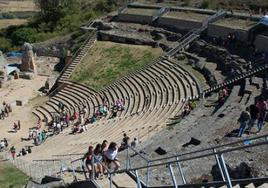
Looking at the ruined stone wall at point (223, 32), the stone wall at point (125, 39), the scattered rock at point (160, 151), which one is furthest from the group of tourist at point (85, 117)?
the scattered rock at point (160, 151)

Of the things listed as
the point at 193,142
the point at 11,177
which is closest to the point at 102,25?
the point at 11,177

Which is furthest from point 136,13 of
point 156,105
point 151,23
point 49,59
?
point 156,105

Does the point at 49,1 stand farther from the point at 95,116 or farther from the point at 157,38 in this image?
the point at 95,116

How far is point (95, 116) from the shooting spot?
1271 inches

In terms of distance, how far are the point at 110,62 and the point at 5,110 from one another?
30.4ft

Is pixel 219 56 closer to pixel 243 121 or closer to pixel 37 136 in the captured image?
pixel 37 136

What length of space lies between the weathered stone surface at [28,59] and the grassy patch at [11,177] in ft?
70.2

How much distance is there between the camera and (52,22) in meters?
54.4

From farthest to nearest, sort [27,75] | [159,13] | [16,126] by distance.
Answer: [159,13] → [27,75] → [16,126]

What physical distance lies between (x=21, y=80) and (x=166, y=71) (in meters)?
14.5

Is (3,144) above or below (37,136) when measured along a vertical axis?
below

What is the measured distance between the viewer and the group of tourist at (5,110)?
36.3 metres

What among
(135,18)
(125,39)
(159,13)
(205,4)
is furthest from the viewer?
(135,18)

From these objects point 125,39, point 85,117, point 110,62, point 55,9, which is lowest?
point 85,117
